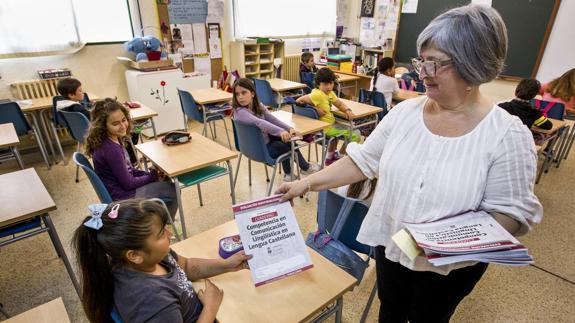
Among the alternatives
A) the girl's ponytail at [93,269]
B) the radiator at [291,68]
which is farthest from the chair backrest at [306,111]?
the radiator at [291,68]

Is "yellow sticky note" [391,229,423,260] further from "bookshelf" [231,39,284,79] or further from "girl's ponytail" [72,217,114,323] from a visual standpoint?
"bookshelf" [231,39,284,79]

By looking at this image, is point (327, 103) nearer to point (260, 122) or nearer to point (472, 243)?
point (260, 122)

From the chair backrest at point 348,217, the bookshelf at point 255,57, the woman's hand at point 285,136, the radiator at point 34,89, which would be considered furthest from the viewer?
the bookshelf at point 255,57

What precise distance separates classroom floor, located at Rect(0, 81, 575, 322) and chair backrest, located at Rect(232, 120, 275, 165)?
0.58 m

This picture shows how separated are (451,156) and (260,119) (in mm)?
2064

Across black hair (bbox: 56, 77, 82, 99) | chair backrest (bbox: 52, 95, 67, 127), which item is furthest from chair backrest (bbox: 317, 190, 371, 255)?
chair backrest (bbox: 52, 95, 67, 127)

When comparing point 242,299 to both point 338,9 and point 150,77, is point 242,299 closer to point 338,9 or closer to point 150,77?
point 150,77

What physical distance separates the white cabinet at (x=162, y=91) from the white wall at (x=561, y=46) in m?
5.26

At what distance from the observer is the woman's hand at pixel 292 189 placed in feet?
3.52

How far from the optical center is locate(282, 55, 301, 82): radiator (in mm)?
6348

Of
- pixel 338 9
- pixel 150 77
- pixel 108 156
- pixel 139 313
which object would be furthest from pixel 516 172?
pixel 338 9

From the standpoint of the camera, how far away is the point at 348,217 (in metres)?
1.48

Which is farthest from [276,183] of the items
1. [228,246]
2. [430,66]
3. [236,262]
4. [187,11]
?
[187,11]

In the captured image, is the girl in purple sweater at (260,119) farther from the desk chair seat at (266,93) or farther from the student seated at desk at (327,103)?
the desk chair seat at (266,93)
